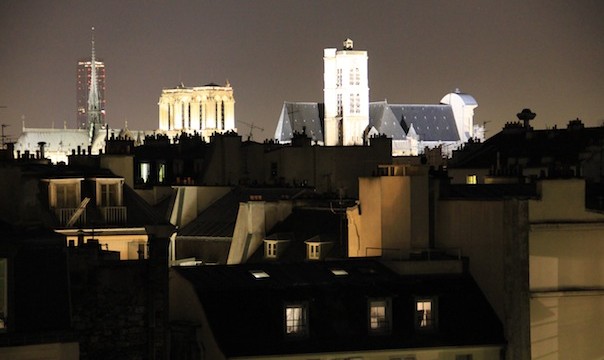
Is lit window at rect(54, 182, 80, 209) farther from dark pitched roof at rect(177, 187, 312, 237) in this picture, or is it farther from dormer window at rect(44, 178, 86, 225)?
dark pitched roof at rect(177, 187, 312, 237)

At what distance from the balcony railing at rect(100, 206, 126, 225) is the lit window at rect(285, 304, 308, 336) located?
1373cm

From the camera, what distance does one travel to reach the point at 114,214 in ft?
162

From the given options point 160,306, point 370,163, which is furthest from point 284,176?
point 160,306

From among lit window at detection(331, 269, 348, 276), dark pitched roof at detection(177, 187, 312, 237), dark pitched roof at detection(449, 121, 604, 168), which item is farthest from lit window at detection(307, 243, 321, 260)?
dark pitched roof at detection(449, 121, 604, 168)

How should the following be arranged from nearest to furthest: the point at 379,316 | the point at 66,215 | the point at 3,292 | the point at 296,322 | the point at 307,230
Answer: the point at 3,292 < the point at 296,322 < the point at 379,316 < the point at 66,215 < the point at 307,230

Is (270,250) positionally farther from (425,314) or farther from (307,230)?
(425,314)

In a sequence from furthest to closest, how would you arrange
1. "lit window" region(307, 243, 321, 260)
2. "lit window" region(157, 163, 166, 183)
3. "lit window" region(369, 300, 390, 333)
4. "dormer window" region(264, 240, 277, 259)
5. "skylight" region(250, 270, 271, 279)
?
"lit window" region(157, 163, 166, 183) < "dormer window" region(264, 240, 277, 259) < "lit window" region(307, 243, 321, 260) < "skylight" region(250, 270, 271, 279) < "lit window" region(369, 300, 390, 333)

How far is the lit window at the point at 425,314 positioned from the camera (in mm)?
37500

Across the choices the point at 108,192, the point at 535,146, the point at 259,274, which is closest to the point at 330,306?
the point at 259,274

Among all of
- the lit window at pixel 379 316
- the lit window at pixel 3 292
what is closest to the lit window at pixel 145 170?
the lit window at pixel 379 316

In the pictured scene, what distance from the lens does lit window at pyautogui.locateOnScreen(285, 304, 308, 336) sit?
36.2m

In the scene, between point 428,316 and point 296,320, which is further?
point 428,316

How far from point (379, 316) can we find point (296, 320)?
1950mm

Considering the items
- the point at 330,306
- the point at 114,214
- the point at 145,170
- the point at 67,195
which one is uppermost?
the point at 145,170
